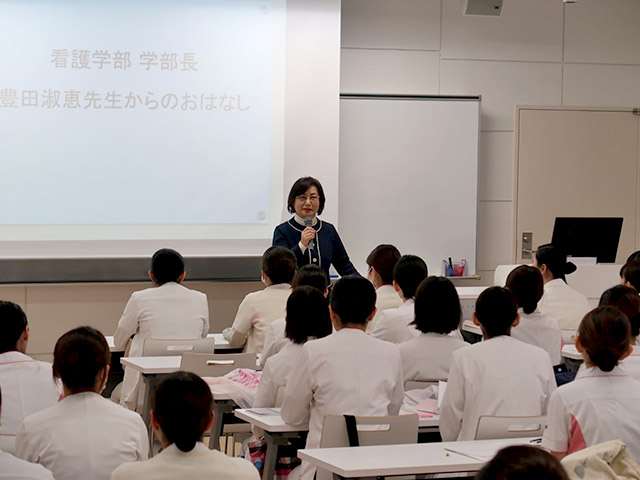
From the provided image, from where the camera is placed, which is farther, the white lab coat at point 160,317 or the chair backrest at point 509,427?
the white lab coat at point 160,317

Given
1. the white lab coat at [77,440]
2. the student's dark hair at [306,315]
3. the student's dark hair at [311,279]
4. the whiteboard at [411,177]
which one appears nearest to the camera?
the white lab coat at [77,440]

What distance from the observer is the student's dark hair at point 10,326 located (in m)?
3.02

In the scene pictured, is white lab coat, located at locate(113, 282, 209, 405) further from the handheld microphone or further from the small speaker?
the small speaker

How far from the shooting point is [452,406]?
9.93ft

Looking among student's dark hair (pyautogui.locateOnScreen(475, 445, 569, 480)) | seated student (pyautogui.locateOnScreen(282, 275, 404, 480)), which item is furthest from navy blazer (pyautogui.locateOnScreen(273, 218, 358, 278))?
student's dark hair (pyautogui.locateOnScreen(475, 445, 569, 480))

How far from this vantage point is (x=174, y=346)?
14.5ft

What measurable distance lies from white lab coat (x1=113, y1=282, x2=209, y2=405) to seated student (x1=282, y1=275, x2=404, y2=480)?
1.63 m

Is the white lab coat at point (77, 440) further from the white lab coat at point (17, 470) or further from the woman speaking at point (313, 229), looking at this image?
the woman speaking at point (313, 229)

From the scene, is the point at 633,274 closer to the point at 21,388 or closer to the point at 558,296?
the point at 558,296

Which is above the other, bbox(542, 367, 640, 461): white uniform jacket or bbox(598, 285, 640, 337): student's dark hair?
bbox(598, 285, 640, 337): student's dark hair

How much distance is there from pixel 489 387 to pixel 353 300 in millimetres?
576

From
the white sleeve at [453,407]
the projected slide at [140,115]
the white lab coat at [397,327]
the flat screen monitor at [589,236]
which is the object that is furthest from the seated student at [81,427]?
the flat screen monitor at [589,236]

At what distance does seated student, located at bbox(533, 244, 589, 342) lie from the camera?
495cm

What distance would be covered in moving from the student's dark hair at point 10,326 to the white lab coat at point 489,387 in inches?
60.9
